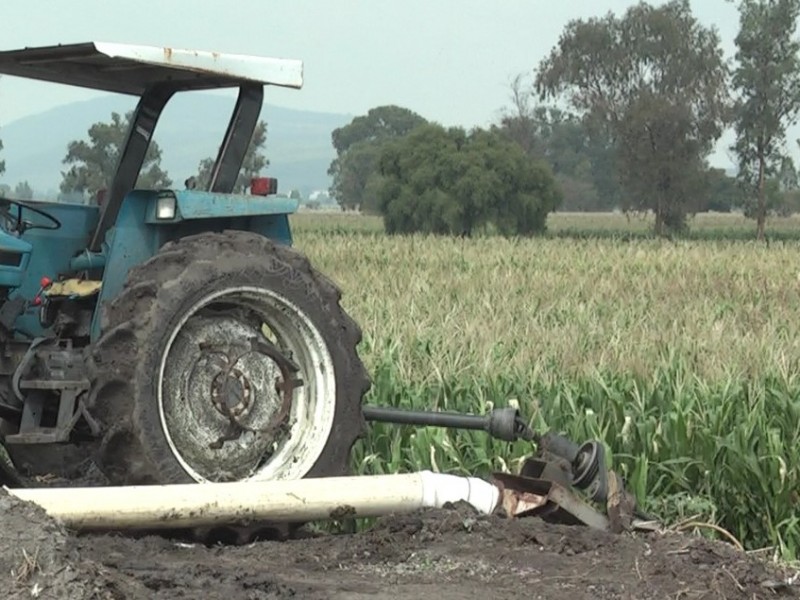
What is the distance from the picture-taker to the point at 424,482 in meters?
4.59

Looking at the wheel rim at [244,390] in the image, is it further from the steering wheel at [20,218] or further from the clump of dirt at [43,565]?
the clump of dirt at [43,565]

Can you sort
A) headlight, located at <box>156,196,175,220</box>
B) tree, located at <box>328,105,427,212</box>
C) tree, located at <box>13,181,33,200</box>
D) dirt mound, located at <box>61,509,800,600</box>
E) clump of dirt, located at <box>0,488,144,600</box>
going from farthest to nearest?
tree, located at <box>328,105,427,212</box>, tree, located at <box>13,181,33,200</box>, headlight, located at <box>156,196,175,220</box>, dirt mound, located at <box>61,509,800,600</box>, clump of dirt, located at <box>0,488,144,600</box>

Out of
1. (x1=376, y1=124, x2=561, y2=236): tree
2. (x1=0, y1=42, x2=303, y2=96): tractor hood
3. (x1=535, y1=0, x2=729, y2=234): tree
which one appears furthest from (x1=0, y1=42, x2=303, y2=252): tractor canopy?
(x1=535, y1=0, x2=729, y2=234): tree

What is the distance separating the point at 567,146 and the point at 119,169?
13453cm

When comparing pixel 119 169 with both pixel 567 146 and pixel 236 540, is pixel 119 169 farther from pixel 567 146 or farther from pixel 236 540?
pixel 567 146

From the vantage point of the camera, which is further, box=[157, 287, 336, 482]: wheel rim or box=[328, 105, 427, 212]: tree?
box=[328, 105, 427, 212]: tree

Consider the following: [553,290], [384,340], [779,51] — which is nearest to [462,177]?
[779,51]

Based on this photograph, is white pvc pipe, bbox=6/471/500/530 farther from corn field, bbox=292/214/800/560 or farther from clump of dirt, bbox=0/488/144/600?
corn field, bbox=292/214/800/560

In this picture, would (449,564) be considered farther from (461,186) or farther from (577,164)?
(577,164)

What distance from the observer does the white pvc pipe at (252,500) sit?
3939mm

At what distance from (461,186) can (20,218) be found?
39.7 meters

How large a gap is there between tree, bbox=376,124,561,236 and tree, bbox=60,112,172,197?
125 feet

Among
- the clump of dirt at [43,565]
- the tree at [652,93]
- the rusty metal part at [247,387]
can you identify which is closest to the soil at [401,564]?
the clump of dirt at [43,565]

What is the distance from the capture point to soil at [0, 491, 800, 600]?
336 centimetres
